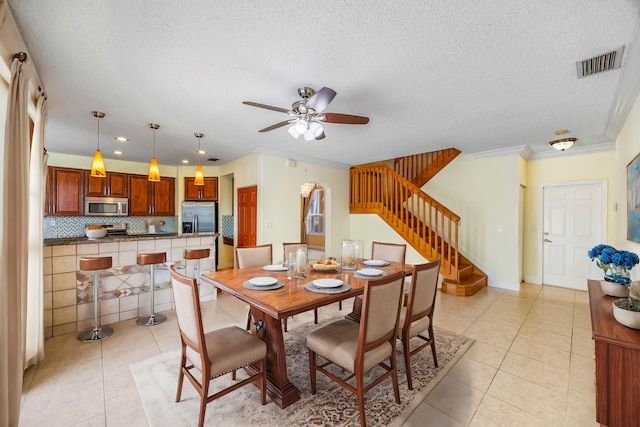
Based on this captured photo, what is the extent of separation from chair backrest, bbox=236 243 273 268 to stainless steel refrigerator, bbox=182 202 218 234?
3.66 metres

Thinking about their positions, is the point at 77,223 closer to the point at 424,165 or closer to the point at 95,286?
the point at 95,286

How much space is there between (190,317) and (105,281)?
2.50 meters

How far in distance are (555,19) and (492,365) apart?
107 inches

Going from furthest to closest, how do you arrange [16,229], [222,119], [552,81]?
1. [222,119]
2. [552,81]
3. [16,229]

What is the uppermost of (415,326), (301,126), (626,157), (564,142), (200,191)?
(564,142)

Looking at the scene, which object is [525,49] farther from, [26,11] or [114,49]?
[26,11]

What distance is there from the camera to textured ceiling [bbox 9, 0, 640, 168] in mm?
1627

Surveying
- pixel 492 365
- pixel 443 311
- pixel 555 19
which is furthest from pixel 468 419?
pixel 555 19

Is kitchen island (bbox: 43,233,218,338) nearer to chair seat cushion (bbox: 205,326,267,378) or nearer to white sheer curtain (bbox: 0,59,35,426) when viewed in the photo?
white sheer curtain (bbox: 0,59,35,426)

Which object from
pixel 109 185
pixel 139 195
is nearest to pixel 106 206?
pixel 109 185

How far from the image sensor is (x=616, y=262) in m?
1.96

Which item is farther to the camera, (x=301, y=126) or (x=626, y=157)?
(x=626, y=157)

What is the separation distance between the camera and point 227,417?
71.4 inches

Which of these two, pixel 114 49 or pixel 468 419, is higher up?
pixel 114 49
